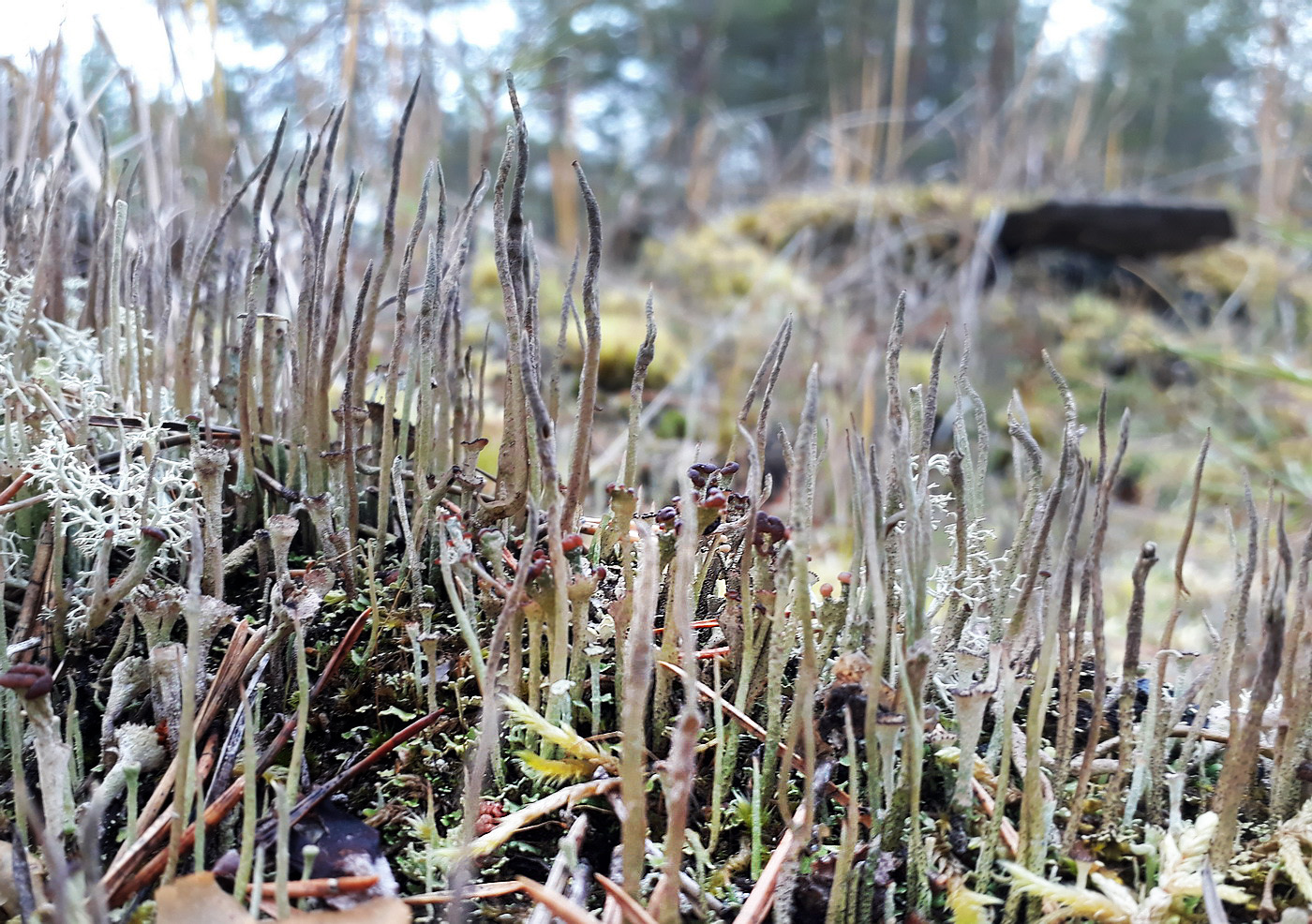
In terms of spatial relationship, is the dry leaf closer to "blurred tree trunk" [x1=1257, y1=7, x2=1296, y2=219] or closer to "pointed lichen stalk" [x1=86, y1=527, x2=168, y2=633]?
"pointed lichen stalk" [x1=86, y1=527, x2=168, y2=633]


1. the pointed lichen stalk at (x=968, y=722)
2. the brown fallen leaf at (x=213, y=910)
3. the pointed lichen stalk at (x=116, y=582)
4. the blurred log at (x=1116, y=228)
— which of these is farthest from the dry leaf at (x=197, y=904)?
the blurred log at (x=1116, y=228)

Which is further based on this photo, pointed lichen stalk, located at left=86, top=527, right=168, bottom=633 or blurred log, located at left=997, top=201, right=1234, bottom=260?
blurred log, located at left=997, top=201, right=1234, bottom=260

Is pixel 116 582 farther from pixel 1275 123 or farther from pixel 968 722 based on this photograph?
pixel 1275 123

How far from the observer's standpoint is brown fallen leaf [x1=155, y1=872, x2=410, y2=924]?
0.47 m

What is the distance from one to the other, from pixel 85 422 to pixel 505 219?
1.23 feet

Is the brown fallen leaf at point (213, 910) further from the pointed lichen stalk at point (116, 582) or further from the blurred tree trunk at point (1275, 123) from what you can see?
the blurred tree trunk at point (1275, 123)

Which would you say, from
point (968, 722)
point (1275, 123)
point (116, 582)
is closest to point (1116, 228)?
point (1275, 123)

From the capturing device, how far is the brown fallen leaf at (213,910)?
473mm

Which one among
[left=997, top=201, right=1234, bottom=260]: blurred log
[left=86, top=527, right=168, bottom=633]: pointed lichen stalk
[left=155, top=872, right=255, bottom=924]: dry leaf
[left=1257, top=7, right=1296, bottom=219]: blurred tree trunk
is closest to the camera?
[left=155, top=872, right=255, bottom=924]: dry leaf

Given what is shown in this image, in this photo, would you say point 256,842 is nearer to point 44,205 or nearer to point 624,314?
point 44,205

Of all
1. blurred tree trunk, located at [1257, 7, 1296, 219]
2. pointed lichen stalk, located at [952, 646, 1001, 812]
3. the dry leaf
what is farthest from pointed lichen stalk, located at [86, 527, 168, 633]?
blurred tree trunk, located at [1257, 7, 1296, 219]

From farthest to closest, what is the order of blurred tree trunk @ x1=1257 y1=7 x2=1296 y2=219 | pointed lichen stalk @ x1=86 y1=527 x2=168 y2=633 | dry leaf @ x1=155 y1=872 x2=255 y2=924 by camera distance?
blurred tree trunk @ x1=1257 y1=7 x2=1296 y2=219 < pointed lichen stalk @ x1=86 y1=527 x2=168 y2=633 < dry leaf @ x1=155 y1=872 x2=255 y2=924

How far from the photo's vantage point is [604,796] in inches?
23.2

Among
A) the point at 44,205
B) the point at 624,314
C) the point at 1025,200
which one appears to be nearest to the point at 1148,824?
the point at 44,205
